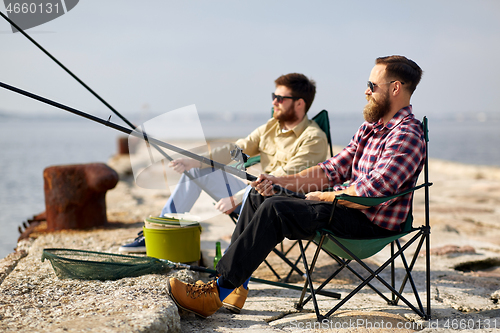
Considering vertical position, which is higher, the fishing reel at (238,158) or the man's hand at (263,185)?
the fishing reel at (238,158)

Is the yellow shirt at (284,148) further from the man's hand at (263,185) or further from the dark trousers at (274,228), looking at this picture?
the dark trousers at (274,228)

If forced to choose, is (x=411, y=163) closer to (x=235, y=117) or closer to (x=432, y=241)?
(x=432, y=241)

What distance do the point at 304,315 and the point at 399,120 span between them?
1216mm

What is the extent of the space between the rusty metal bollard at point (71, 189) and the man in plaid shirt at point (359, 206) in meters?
2.28

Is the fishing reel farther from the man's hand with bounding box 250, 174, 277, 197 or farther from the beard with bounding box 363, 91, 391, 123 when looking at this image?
the beard with bounding box 363, 91, 391, 123

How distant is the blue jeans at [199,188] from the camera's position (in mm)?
2807

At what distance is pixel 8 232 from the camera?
6.15 metres

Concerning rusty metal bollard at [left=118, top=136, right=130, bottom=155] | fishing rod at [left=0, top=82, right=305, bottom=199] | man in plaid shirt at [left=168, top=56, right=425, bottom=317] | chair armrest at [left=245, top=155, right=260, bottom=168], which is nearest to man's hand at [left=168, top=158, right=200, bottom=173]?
fishing rod at [left=0, top=82, right=305, bottom=199]

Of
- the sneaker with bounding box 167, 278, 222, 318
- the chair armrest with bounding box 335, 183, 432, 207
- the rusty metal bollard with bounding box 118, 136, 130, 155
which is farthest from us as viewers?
the rusty metal bollard with bounding box 118, 136, 130, 155

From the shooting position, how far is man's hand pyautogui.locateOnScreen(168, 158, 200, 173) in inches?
112

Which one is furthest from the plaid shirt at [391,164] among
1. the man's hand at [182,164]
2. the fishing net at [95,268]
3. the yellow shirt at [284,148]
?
the fishing net at [95,268]

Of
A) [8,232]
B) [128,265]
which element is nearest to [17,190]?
[8,232]

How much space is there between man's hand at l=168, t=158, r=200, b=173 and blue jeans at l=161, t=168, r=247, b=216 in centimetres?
6

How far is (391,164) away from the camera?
7.57 ft
